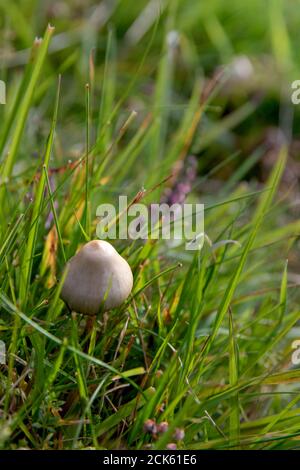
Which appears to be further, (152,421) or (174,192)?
(174,192)

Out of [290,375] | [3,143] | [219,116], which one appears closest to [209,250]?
[290,375]

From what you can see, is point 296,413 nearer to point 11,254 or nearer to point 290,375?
point 290,375

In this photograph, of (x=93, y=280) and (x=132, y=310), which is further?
(x=132, y=310)
